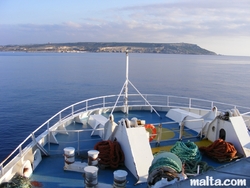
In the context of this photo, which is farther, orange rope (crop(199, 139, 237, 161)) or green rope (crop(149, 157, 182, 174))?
orange rope (crop(199, 139, 237, 161))

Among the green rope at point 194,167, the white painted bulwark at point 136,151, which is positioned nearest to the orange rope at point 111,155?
the white painted bulwark at point 136,151

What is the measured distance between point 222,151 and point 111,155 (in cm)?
303

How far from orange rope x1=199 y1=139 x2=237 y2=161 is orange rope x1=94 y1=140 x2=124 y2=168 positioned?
8.37ft

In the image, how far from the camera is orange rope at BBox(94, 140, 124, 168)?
6411 millimetres

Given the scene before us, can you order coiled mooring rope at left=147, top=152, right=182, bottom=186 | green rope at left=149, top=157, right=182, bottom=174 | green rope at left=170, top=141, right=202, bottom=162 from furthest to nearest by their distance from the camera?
green rope at left=170, top=141, right=202, bottom=162, green rope at left=149, top=157, right=182, bottom=174, coiled mooring rope at left=147, top=152, right=182, bottom=186

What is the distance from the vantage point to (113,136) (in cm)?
710

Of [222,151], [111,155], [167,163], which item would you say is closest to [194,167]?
[222,151]

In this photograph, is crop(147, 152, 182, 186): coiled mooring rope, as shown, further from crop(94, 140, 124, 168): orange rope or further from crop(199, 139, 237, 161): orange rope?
crop(199, 139, 237, 161): orange rope

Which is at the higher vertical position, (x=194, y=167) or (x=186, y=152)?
(x=186, y=152)

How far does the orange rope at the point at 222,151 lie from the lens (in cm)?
700

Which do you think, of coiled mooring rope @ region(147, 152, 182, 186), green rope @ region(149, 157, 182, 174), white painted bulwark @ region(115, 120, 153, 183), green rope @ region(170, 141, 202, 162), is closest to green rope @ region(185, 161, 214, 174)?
green rope @ region(170, 141, 202, 162)

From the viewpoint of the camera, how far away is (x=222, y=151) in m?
7.05

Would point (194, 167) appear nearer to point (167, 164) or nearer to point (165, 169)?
point (167, 164)

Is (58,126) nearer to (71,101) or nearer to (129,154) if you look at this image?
(129,154)
